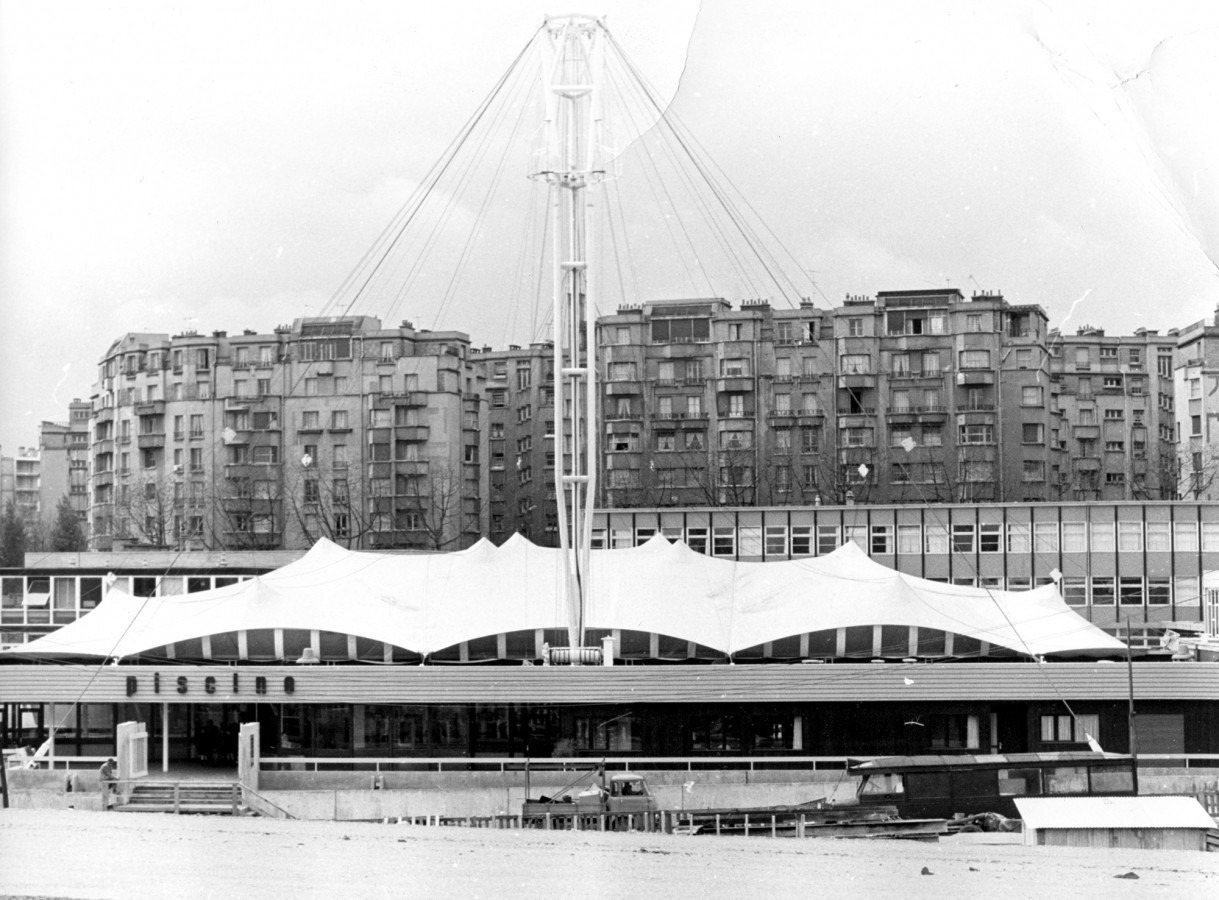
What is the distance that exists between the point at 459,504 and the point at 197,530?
7.18 metres

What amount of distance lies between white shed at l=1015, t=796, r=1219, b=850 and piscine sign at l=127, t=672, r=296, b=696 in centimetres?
1193

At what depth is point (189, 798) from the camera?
19.8 metres

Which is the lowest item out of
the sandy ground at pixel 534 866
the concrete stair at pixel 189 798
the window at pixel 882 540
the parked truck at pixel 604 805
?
the parked truck at pixel 604 805

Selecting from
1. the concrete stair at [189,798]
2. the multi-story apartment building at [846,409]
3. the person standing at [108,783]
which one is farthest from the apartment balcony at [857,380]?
the concrete stair at [189,798]

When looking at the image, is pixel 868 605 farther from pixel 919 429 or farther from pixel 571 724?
pixel 919 429

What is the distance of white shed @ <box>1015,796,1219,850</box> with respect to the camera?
578 inches

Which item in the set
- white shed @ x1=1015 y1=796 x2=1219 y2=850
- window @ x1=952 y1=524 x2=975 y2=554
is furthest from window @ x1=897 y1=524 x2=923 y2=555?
white shed @ x1=1015 y1=796 x2=1219 y2=850

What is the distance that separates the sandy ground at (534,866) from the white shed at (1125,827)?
1427mm

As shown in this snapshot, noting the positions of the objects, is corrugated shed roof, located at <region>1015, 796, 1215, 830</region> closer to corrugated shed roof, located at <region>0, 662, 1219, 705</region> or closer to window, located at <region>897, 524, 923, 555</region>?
corrugated shed roof, located at <region>0, 662, 1219, 705</region>

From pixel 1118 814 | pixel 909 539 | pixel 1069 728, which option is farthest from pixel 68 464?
pixel 1118 814

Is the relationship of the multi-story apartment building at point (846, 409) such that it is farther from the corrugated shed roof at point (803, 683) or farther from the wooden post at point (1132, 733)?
the wooden post at point (1132, 733)

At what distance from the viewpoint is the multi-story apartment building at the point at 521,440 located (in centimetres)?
3881

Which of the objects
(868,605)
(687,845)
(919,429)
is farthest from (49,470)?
(687,845)

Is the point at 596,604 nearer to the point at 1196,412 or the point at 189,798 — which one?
the point at 189,798
